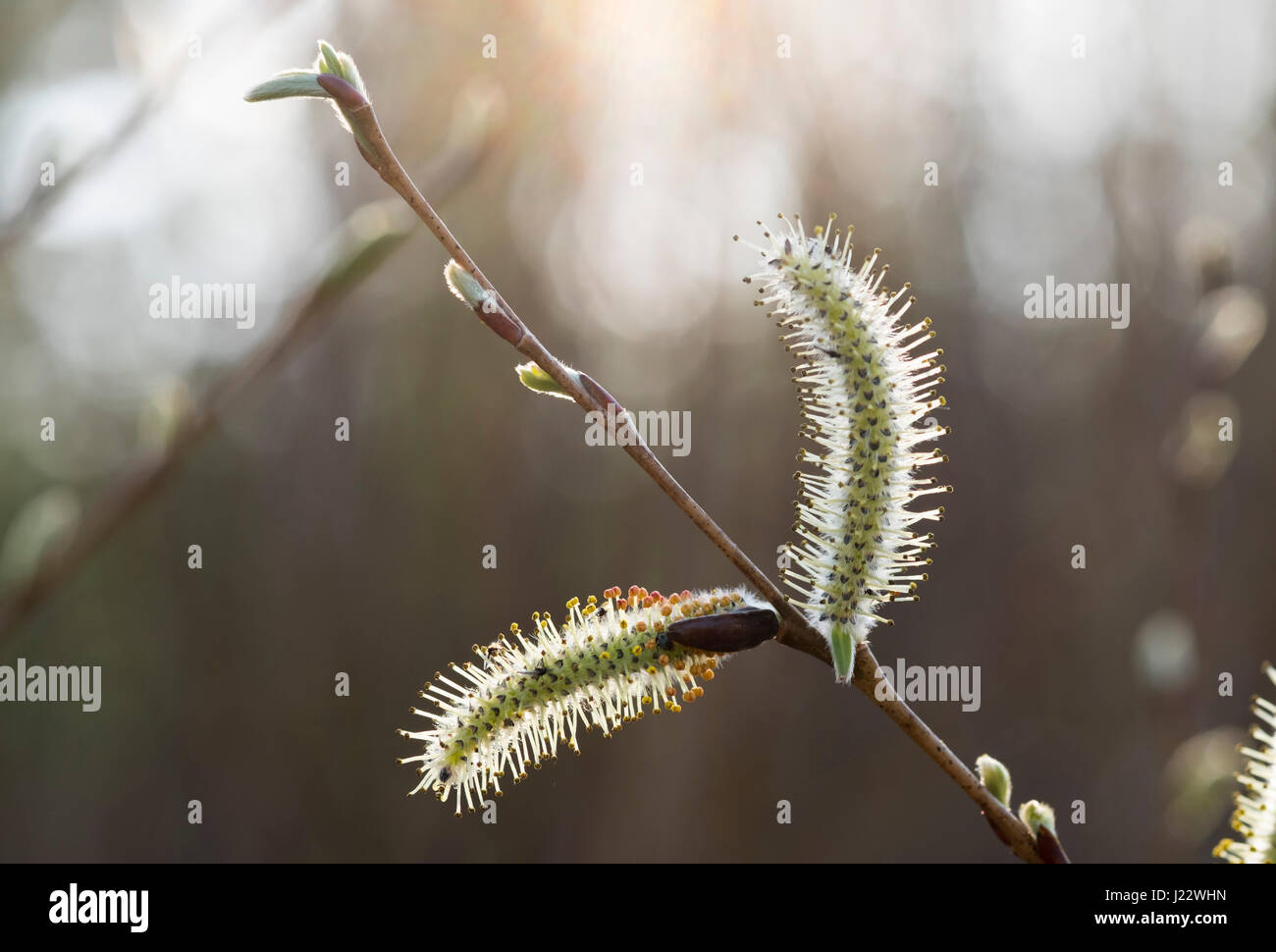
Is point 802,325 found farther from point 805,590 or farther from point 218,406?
point 218,406

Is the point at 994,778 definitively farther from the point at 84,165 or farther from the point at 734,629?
the point at 84,165

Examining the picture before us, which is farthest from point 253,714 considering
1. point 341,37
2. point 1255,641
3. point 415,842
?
point 1255,641

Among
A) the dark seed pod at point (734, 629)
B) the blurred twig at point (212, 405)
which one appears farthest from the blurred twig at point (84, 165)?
the dark seed pod at point (734, 629)

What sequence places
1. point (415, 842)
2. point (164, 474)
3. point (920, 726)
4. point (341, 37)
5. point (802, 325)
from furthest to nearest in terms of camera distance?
point (415, 842)
point (341, 37)
point (164, 474)
point (802, 325)
point (920, 726)

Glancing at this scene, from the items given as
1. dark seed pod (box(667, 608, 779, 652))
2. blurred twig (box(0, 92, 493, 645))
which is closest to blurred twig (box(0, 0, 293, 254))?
blurred twig (box(0, 92, 493, 645))

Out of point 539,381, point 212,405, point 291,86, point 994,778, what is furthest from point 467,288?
point 994,778

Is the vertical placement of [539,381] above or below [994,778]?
above
